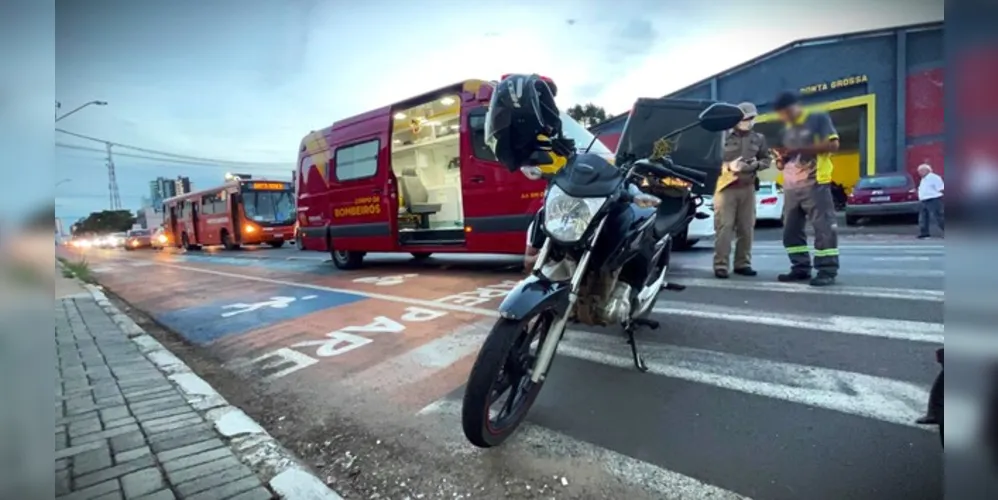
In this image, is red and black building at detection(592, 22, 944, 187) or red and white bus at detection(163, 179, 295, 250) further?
red and white bus at detection(163, 179, 295, 250)

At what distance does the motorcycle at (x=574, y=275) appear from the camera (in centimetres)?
189

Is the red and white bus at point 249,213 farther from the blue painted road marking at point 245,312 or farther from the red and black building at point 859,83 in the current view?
the red and black building at point 859,83

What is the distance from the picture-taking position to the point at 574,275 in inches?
87.4

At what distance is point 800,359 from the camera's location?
2.71 m

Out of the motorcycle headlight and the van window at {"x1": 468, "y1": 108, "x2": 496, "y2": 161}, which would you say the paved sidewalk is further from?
the van window at {"x1": 468, "y1": 108, "x2": 496, "y2": 161}

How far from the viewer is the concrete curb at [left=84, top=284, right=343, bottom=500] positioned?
1778mm

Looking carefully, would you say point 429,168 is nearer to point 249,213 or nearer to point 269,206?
point 269,206

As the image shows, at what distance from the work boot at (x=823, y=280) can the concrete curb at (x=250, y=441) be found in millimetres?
4620

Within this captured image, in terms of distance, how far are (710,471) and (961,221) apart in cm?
142

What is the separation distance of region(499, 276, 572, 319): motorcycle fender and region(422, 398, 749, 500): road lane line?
0.57 metres

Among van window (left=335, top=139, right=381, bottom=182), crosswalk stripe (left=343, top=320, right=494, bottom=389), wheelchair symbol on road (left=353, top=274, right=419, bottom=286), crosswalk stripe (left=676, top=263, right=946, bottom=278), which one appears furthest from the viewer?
van window (left=335, top=139, right=381, bottom=182)

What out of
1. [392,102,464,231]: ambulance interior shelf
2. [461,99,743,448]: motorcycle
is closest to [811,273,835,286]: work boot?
[461,99,743,448]: motorcycle

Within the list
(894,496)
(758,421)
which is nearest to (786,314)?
(758,421)

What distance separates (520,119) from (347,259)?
7.61 metres
